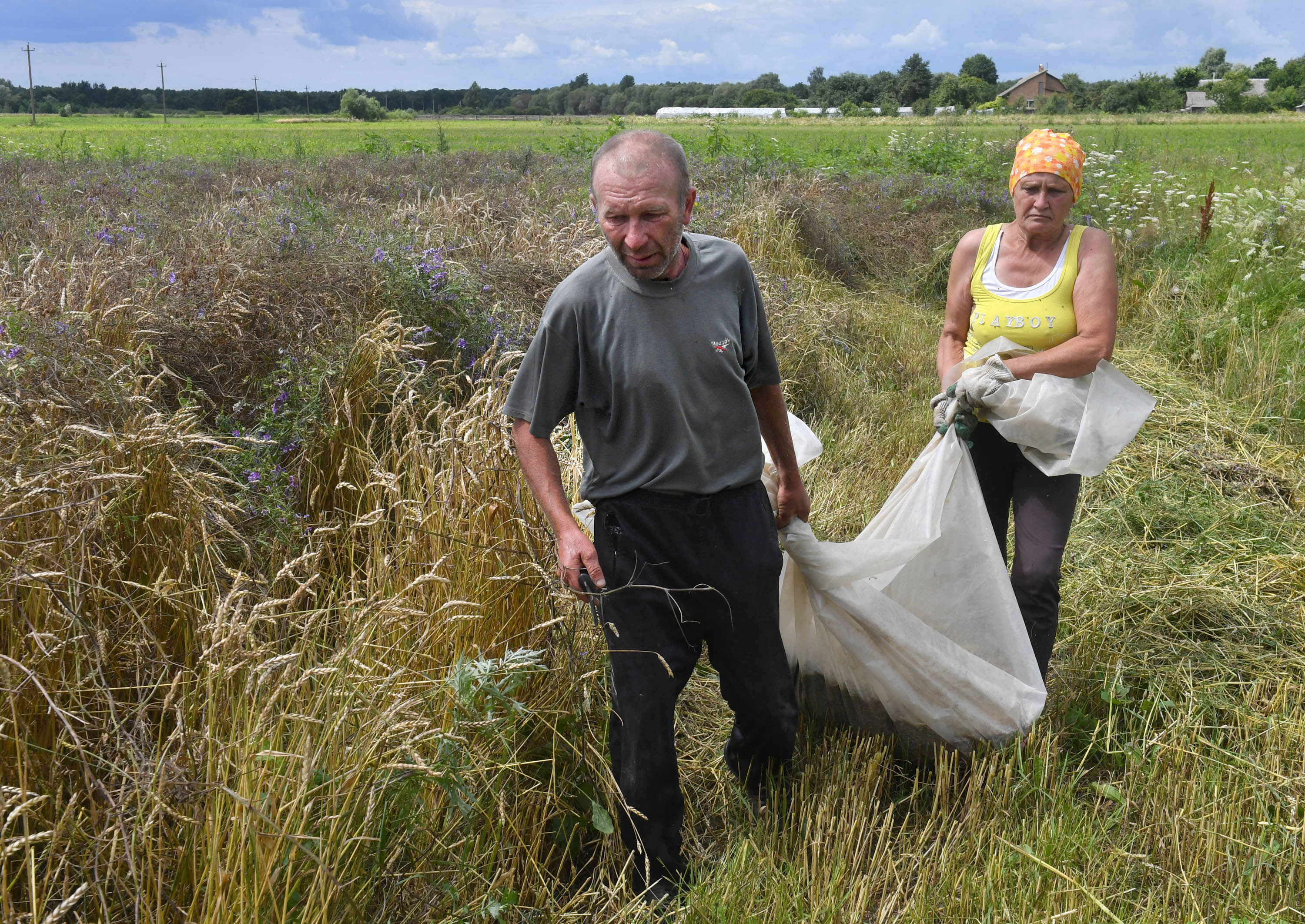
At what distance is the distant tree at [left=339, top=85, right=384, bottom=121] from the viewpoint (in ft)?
211

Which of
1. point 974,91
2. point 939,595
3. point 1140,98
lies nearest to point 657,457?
point 939,595

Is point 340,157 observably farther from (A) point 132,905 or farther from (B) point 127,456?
(A) point 132,905

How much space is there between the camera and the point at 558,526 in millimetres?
2158

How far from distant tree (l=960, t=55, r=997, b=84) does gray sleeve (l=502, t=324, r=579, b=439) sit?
391 feet

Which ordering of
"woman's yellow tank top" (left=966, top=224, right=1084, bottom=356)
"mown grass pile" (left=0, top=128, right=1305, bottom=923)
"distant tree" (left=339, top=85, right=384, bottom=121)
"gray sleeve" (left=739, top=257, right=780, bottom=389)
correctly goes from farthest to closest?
"distant tree" (left=339, top=85, right=384, bottom=121) < "woman's yellow tank top" (left=966, top=224, right=1084, bottom=356) < "gray sleeve" (left=739, top=257, right=780, bottom=389) < "mown grass pile" (left=0, top=128, right=1305, bottom=923)

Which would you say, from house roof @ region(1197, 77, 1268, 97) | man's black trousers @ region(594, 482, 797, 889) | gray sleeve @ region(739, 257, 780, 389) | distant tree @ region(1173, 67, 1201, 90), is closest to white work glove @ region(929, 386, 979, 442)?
gray sleeve @ region(739, 257, 780, 389)

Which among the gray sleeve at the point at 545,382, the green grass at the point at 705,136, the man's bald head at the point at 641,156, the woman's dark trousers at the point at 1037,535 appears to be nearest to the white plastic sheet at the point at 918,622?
the woman's dark trousers at the point at 1037,535

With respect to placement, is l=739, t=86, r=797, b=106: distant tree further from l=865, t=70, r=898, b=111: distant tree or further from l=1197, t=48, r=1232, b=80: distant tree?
l=1197, t=48, r=1232, b=80: distant tree

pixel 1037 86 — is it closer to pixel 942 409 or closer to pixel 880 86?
pixel 880 86

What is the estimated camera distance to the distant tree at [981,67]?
109 meters

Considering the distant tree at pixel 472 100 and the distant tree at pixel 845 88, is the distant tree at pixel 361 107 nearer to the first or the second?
the distant tree at pixel 472 100

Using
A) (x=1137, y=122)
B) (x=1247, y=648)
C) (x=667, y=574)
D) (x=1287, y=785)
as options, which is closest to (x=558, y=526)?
(x=667, y=574)

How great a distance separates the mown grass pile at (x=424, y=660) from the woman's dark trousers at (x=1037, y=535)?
0.29 metres

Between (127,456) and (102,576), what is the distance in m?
0.36
